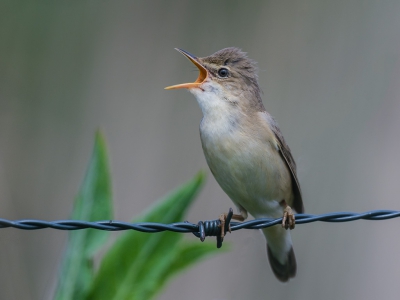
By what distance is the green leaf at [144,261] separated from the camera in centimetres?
338

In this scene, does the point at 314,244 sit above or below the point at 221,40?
below

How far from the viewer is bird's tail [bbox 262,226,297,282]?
4281mm

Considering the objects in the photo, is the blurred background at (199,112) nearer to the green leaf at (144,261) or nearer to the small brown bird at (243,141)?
the small brown bird at (243,141)

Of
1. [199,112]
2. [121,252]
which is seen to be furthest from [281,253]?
[199,112]

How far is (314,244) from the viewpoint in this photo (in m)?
5.84

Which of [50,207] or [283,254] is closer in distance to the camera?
[283,254]

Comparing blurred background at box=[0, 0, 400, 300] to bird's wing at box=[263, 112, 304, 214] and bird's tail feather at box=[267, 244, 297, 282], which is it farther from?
bird's wing at box=[263, 112, 304, 214]

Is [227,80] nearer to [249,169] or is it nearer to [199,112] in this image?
[249,169]

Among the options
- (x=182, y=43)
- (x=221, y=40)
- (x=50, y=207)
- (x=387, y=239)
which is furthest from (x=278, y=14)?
(x=50, y=207)

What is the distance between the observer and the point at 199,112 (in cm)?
580

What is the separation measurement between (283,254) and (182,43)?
258 cm

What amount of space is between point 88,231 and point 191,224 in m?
1.02

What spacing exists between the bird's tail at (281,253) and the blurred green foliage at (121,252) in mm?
968

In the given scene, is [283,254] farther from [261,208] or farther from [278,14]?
[278,14]
